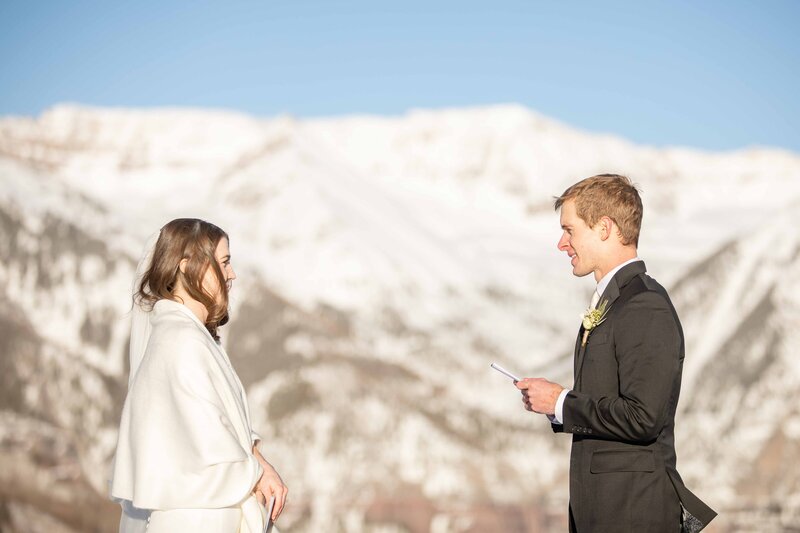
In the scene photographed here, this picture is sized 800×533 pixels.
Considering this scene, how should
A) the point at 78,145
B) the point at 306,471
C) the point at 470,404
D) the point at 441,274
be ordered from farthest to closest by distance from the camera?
the point at 78,145 < the point at 441,274 < the point at 470,404 < the point at 306,471

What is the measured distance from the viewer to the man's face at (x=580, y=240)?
10.7ft

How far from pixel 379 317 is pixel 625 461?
3148 cm

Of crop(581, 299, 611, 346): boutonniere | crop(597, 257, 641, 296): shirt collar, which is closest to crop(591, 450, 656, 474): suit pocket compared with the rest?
crop(581, 299, 611, 346): boutonniere

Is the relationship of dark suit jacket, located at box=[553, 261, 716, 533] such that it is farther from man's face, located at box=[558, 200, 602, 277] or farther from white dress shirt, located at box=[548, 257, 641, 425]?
man's face, located at box=[558, 200, 602, 277]

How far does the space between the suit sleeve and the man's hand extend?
6cm

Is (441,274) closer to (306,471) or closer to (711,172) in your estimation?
(306,471)

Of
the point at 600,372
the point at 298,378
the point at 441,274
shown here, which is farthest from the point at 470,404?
the point at 600,372

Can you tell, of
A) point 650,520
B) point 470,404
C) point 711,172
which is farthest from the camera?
point 711,172

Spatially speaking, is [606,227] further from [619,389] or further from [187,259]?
[187,259]

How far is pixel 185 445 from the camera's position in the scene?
10.6 ft

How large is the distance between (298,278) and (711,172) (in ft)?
99.3

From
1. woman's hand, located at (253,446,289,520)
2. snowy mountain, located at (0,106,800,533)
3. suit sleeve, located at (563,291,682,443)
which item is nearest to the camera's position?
suit sleeve, located at (563,291,682,443)

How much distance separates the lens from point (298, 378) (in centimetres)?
3044

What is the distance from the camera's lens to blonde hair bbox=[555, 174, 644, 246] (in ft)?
10.5
